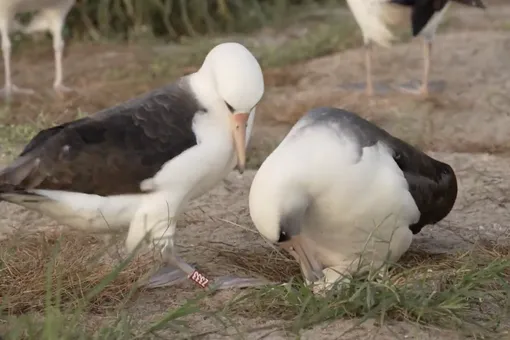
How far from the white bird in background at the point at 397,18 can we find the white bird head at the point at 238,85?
3106 millimetres

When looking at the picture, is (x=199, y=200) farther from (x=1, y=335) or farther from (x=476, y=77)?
(x=476, y=77)

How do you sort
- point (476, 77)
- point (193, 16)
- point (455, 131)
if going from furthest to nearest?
point (193, 16) → point (476, 77) → point (455, 131)

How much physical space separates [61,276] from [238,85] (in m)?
0.88

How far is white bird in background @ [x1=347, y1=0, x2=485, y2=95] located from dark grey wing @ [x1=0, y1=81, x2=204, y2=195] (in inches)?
126

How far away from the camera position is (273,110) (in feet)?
20.7

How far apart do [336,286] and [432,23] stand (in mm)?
3917

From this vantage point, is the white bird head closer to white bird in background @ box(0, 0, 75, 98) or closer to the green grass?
the green grass

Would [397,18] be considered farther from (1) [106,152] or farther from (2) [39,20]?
(1) [106,152]

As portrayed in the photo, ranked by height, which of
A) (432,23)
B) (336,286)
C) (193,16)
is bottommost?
(193,16)

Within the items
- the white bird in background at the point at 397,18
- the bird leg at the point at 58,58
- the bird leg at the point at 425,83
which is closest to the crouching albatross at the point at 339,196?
the white bird in background at the point at 397,18

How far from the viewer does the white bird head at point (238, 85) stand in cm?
332

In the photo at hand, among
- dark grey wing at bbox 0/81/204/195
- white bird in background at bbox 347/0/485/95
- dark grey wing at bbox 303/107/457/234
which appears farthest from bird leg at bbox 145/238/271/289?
white bird in background at bbox 347/0/485/95

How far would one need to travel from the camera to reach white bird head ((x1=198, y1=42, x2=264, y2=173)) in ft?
10.9

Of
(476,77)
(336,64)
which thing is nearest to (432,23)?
(476,77)
